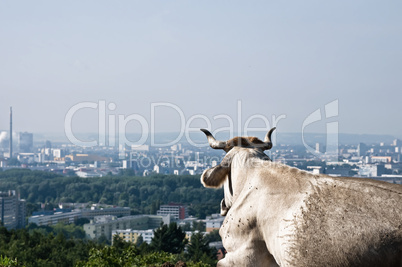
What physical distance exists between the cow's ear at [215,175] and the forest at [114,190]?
5505 inches

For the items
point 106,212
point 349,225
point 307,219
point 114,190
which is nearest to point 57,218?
point 106,212

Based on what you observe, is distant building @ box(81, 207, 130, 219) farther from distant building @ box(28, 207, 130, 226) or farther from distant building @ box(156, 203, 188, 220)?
distant building @ box(156, 203, 188, 220)

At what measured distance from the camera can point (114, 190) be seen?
166875 mm

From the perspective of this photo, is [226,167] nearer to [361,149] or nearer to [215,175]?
[215,175]

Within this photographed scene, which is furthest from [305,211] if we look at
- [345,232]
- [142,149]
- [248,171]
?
[142,149]

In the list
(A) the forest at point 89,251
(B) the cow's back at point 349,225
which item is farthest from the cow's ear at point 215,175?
(A) the forest at point 89,251

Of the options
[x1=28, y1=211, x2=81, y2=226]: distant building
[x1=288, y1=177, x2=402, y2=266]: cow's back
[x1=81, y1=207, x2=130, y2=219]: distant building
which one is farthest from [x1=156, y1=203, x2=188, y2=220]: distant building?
[x1=288, y1=177, x2=402, y2=266]: cow's back

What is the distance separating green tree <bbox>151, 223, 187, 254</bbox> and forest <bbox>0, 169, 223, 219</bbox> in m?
89.0

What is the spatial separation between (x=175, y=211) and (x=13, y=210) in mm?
37683

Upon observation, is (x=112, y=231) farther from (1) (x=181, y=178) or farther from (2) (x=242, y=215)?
(2) (x=242, y=215)

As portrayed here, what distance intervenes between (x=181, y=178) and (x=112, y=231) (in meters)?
31.9

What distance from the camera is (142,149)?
193625 millimetres

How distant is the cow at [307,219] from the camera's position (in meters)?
3.02

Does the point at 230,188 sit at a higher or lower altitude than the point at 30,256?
higher
